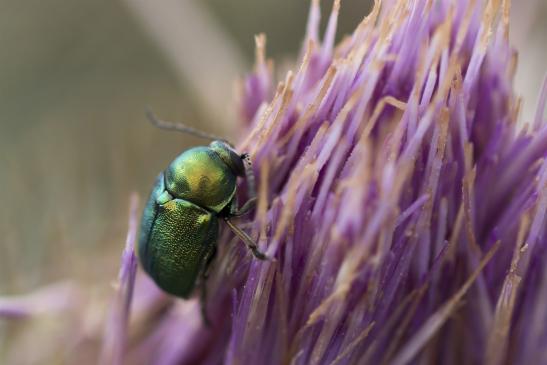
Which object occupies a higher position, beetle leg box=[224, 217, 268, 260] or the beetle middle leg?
the beetle middle leg

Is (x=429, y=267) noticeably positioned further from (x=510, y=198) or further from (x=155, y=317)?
(x=155, y=317)

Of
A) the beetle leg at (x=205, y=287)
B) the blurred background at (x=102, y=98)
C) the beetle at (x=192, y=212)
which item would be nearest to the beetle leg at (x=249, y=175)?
the beetle at (x=192, y=212)

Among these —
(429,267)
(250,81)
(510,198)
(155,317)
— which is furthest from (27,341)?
(510,198)

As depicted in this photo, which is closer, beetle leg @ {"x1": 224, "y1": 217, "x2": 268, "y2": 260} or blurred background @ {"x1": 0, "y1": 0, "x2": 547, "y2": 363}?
beetle leg @ {"x1": 224, "y1": 217, "x2": 268, "y2": 260}

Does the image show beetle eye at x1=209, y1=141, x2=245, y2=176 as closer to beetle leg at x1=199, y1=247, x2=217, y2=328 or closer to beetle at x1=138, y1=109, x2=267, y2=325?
beetle at x1=138, y1=109, x2=267, y2=325

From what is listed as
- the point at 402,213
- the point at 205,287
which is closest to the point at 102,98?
the point at 205,287

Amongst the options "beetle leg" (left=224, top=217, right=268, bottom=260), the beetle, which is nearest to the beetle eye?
the beetle

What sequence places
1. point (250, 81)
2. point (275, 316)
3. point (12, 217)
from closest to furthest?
1. point (275, 316)
2. point (250, 81)
3. point (12, 217)
